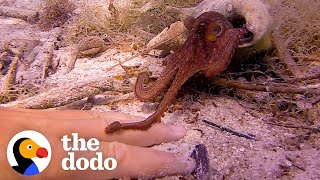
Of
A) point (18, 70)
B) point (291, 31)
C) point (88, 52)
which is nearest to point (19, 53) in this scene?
point (18, 70)

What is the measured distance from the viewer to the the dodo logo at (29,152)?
1.75 metres

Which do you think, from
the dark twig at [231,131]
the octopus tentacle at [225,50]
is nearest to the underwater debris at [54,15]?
the octopus tentacle at [225,50]

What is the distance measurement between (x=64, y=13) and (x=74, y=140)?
3.55 m

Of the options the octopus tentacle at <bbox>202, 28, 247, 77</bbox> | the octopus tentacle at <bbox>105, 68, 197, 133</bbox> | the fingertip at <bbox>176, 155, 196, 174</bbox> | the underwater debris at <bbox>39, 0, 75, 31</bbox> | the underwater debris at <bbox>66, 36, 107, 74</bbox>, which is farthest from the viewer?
the underwater debris at <bbox>39, 0, 75, 31</bbox>

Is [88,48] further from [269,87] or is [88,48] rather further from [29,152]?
[269,87]

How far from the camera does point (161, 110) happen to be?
2.26 meters

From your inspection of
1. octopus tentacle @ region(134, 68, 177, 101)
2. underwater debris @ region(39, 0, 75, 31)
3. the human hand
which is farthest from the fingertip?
underwater debris @ region(39, 0, 75, 31)

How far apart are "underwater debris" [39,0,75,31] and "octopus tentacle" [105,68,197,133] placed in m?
3.15

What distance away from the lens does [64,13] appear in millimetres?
4930

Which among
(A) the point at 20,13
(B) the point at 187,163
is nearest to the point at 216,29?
(B) the point at 187,163

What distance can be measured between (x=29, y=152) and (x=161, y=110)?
95 cm

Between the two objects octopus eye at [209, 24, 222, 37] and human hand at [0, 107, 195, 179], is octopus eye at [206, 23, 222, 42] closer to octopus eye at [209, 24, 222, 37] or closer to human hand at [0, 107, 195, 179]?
octopus eye at [209, 24, 222, 37]

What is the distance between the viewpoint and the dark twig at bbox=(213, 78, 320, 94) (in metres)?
2.43

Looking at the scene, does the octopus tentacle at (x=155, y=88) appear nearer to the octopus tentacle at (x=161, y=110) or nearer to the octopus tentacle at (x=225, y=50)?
the octopus tentacle at (x=161, y=110)
